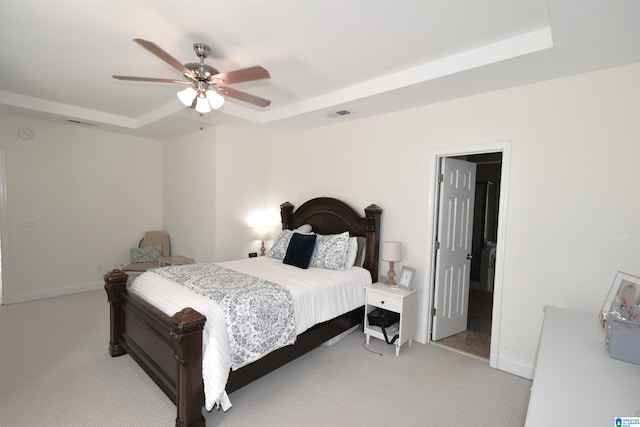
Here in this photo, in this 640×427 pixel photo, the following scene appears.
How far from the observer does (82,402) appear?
89.4 inches

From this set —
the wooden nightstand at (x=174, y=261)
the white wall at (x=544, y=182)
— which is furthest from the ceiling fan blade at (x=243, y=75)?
the wooden nightstand at (x=174, y=261)

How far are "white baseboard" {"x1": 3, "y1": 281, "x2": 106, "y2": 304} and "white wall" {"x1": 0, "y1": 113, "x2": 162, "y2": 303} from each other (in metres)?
0.01

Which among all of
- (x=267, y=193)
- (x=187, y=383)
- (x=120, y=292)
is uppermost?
(x=267, y=193)

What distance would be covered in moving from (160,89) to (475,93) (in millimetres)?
3293

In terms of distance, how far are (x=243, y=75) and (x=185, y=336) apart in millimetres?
1759

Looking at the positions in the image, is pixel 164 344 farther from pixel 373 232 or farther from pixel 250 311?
pixel 373 232

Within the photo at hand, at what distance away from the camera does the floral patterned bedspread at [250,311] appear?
218 cm

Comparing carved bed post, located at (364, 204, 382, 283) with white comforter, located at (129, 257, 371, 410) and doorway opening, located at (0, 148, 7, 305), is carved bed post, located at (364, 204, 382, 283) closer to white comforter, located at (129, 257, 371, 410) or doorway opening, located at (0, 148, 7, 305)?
white comforter, located at (129, 257, 371, 410)

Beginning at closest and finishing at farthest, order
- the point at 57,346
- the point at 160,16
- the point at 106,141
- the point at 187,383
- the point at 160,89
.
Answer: the point at 187,383
the point at 160,16
the point at 57,346
the point at 160,89
the point at 106,141

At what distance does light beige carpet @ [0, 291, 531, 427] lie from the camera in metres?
2.15

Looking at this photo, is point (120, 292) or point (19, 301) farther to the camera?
point (19, 301)

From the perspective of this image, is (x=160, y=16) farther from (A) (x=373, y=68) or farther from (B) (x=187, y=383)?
(B) (x=187, y=383)

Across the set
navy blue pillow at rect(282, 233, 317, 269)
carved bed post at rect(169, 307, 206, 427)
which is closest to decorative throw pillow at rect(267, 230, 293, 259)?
navy blue pillow at rect(282, 233, 317, 269)

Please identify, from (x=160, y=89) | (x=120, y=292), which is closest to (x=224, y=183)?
(x=160, y=89)
